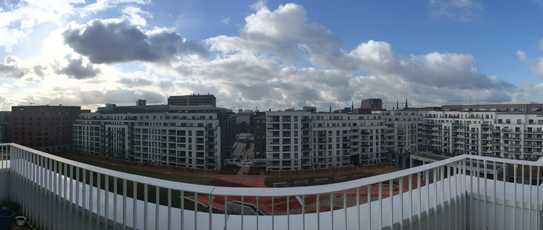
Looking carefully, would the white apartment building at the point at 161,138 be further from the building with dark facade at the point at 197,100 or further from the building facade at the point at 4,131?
the building with dark facade at the point at 197,100

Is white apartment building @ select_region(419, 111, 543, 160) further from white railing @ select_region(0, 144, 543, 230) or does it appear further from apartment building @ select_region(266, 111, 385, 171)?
white railing @ select_region(0, 144, 543, 230)

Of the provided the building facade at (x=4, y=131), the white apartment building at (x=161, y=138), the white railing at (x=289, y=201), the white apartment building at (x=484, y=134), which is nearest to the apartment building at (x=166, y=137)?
the white apartment building at (x=161, y=138)

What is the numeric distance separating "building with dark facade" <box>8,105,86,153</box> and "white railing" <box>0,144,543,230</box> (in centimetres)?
4945

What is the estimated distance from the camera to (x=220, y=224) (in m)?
2.93

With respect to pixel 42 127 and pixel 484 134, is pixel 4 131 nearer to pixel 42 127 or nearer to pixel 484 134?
pixel 42 127

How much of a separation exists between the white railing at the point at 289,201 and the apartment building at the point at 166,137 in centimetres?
2624

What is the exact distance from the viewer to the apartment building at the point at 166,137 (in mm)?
31969

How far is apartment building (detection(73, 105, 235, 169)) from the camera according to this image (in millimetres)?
31969

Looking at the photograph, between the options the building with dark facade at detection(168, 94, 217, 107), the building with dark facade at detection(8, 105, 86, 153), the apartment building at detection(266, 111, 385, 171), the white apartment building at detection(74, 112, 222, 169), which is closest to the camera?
the white apartment building at detection(74, 112, 222, 169)

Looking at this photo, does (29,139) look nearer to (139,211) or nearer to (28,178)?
(28,178)

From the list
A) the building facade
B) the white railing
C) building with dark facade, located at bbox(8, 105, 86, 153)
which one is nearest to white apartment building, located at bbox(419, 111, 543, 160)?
the white railing

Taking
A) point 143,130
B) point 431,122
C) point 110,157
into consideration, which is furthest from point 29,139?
point 431,122

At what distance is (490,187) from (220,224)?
12.9 ft

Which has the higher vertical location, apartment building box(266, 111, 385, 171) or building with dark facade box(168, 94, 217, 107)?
building with dark facade box(168, 94, 217, 107)
